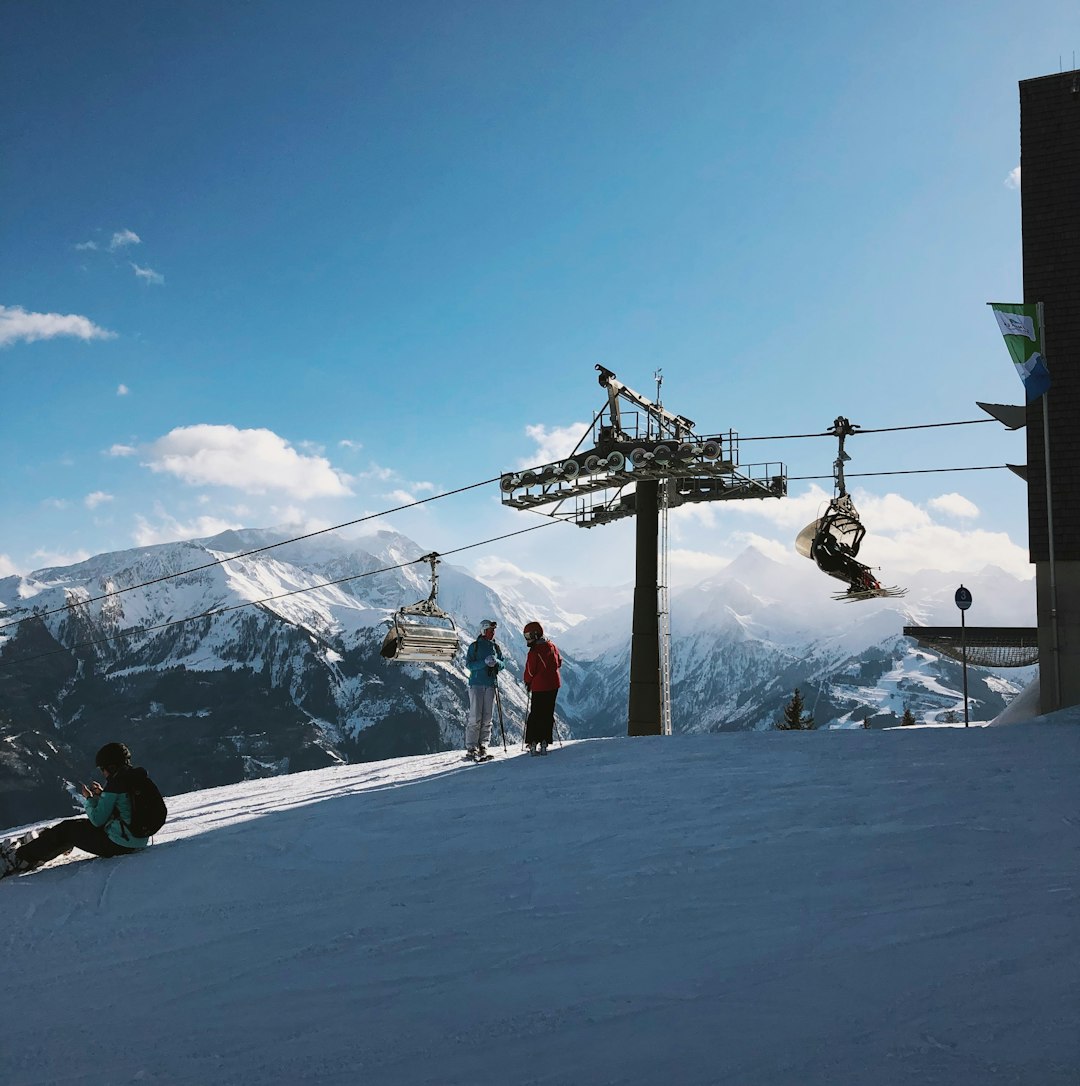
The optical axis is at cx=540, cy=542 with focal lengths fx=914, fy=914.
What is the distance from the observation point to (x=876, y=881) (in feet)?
19.9

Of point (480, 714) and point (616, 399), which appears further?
point (616, 399)

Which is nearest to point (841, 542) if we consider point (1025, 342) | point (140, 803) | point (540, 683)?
point (1025, 342)

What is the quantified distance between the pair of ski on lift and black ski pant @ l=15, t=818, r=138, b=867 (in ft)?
40.9

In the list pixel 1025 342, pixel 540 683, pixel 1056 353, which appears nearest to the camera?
pixel 540 683

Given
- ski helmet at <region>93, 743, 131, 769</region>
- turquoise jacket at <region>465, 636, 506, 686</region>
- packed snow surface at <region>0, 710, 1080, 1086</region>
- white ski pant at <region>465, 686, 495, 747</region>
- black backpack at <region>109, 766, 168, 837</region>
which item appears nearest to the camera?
packed snow surface at <region>0, 710, 1080, 1086</region>

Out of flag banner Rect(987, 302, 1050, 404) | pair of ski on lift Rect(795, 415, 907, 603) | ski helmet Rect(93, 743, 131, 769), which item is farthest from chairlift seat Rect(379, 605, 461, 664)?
flag banner Rect(987, 302, 1050, 404)

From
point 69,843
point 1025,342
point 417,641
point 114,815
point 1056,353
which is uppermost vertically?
point 1056,353

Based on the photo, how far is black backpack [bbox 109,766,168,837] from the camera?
28.9ft

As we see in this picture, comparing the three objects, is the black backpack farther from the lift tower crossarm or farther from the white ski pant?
the lift tower crossarm

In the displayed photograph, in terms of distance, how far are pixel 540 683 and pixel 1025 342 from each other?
31.7 ft

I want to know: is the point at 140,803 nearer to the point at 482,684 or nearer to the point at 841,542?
the point at 482,684

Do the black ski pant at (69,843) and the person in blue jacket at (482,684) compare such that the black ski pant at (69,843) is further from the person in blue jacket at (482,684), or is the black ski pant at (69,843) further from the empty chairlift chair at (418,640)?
the empty chairlift chair at (418,640)

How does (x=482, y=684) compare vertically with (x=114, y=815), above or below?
above

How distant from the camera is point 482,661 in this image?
46.4 ft
